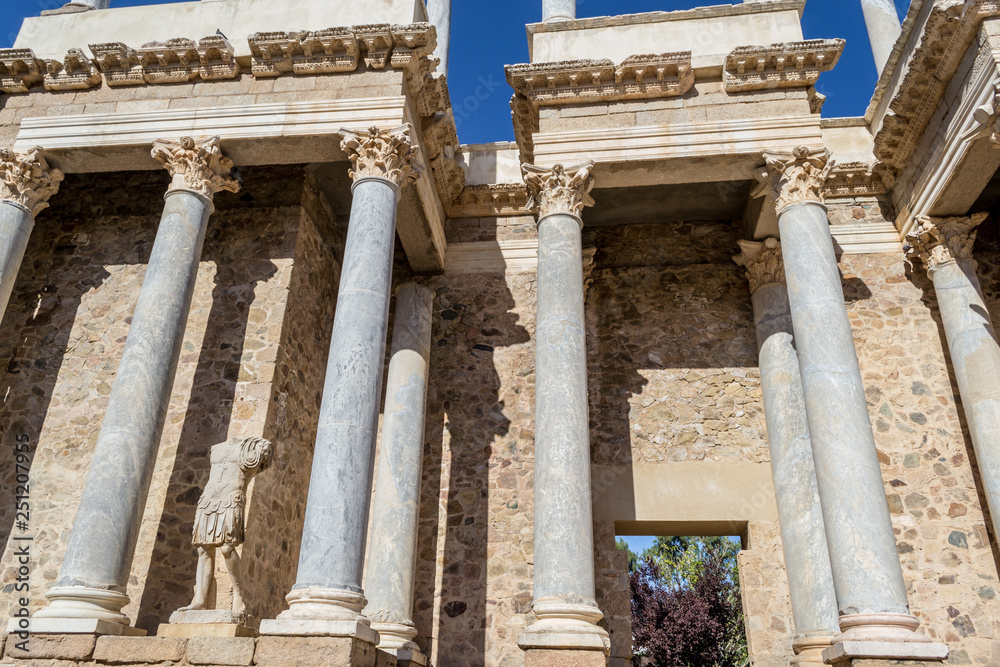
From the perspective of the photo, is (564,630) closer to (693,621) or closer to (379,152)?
(379,152)

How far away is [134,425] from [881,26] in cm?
1246

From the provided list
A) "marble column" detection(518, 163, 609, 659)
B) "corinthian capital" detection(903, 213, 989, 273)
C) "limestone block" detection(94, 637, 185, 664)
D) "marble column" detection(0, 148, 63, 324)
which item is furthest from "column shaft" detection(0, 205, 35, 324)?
"corinthian capital" detection(903, 213, 989, 273)

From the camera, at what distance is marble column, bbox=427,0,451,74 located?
1188 cm

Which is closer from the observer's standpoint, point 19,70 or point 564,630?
point 564,630

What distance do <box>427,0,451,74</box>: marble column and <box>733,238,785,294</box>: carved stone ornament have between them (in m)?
5.53

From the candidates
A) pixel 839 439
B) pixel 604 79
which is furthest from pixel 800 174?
pixel 839 439

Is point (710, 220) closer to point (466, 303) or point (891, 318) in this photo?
point (891, 318)

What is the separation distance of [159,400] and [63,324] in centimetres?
339

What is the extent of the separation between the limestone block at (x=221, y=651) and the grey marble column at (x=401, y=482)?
7.84 ft

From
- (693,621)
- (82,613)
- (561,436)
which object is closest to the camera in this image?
(82,613)

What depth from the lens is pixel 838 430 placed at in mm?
7121

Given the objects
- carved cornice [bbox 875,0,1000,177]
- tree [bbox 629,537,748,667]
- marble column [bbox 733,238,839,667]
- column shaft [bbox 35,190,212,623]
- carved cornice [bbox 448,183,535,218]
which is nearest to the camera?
column shaft [bbox 35,190,212,623]

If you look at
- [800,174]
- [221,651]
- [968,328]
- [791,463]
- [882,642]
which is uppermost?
[800,174]

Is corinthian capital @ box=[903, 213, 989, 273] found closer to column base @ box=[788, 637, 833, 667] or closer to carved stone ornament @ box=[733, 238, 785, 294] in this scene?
carved stone ornament @ box=[733, 238, 785, 294]
